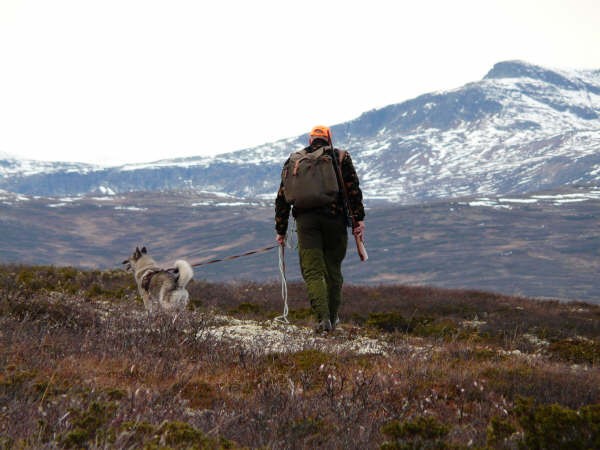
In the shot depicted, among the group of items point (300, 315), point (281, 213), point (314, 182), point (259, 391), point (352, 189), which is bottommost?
point (300, 315)

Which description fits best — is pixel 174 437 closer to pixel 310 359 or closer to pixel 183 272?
pixel 310 359

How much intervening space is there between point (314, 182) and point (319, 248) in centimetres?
89

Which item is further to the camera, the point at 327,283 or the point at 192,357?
the point at 327,283

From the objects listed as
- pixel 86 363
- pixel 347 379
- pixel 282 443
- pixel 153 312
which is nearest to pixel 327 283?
pixel 153 312

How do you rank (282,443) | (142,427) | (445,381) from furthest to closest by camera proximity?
(445,381) < (282,443) < (142,427)

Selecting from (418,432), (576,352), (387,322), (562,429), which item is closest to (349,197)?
(576,352)

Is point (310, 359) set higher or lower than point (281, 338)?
higher

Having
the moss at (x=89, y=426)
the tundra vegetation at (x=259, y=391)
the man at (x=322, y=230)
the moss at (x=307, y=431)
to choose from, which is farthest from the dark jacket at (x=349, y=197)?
the moss at (x=89, y=426)

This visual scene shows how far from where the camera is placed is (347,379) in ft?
18.3

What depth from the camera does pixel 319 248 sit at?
9055 millimetres

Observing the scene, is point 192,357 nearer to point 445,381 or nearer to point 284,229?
point 445,381

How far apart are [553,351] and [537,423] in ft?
21.2

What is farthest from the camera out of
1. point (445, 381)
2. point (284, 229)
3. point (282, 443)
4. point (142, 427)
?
point (284, 229)

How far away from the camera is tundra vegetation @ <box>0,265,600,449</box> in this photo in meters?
3.35
